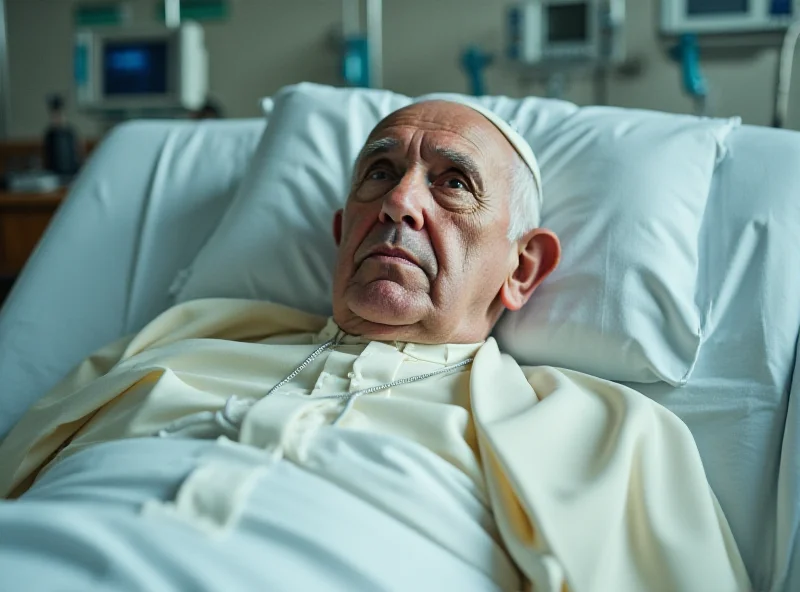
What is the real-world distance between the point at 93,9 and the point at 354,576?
14.6 ft

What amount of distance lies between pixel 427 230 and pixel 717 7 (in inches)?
102

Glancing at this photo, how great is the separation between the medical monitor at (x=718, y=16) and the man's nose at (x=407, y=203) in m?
2.46

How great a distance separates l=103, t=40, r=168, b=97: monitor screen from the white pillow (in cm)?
238

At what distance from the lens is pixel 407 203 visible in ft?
3.99

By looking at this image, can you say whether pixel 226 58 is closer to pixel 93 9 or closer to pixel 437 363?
pixel 93 9

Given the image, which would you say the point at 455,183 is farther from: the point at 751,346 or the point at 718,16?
the point at 718,16

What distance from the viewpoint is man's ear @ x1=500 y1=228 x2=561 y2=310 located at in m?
1.34

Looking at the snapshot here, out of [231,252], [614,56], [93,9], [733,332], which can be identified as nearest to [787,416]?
[733,332]

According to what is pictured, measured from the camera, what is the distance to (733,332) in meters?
1.25

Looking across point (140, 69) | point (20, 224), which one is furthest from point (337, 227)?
point (140, 69)

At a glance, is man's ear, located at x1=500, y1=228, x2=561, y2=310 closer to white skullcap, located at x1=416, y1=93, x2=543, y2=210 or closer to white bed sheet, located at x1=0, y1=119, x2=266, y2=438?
white skullcap, located at x1=416, y1=93, x2=543, y2=210

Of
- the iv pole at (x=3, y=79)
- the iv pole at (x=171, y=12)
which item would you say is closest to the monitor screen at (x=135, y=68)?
the iv pole at (x=171, y=12)

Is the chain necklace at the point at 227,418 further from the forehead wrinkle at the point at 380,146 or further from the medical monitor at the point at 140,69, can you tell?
the medical monitor at the point at 140,69

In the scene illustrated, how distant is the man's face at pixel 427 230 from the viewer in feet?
3.98
